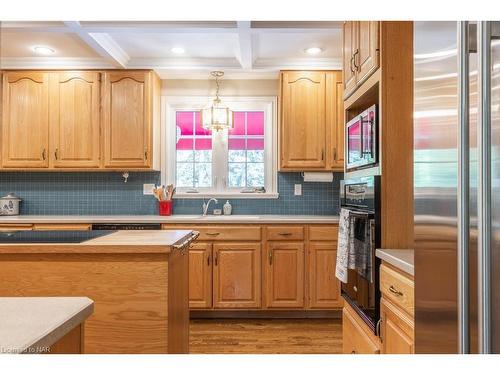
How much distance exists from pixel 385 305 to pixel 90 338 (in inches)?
52.4

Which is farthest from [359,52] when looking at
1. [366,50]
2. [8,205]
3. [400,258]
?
[8,205]

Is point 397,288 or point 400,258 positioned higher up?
point 400,258

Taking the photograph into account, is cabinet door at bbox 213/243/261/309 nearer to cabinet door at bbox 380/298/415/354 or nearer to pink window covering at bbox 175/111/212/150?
pink window covering at bbox 175/111/212/150

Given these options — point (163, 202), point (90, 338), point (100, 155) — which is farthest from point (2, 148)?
point (90, 338)

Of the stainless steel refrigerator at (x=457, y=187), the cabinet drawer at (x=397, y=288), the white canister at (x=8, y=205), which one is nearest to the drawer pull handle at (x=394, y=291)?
the cabinet drawer at (x=397, y=288)

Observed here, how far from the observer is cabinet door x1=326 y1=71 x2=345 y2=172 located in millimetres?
3812

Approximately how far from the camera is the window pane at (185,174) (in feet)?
14.1

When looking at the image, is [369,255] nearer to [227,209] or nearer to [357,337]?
[357,337]

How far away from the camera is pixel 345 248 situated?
2.20 metres

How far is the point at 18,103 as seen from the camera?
151 inches

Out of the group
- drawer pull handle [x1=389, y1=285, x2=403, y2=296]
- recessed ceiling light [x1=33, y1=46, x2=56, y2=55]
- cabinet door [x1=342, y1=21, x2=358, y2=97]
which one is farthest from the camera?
recessed ceiling light [x1=33, y1=46, x2=56, y2=55]

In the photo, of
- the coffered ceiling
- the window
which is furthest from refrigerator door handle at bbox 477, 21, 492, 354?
the window

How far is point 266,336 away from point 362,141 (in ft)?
6.02
